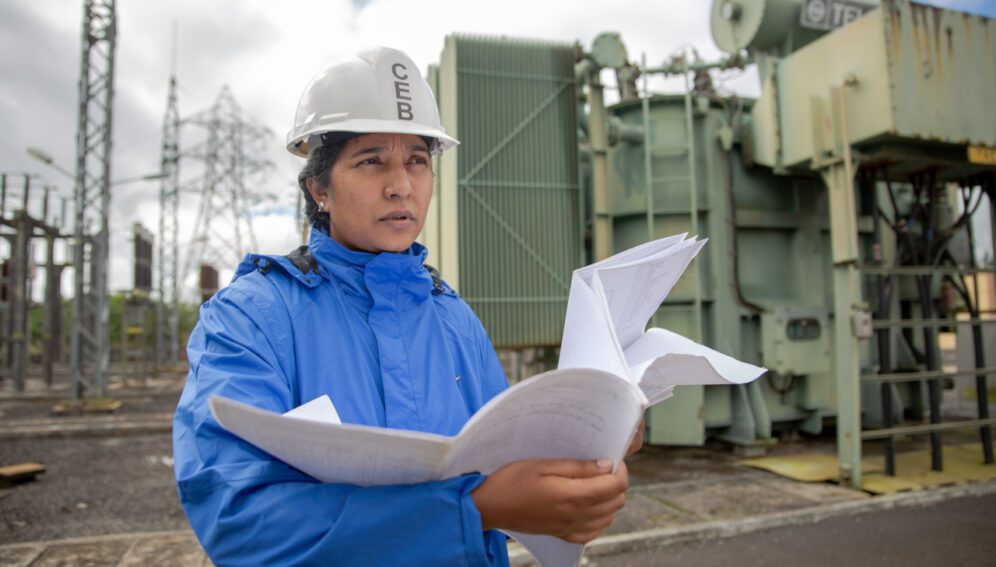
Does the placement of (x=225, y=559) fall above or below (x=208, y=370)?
below

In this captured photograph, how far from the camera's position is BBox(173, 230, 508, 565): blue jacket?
90 cm

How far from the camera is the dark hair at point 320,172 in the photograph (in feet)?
4.68

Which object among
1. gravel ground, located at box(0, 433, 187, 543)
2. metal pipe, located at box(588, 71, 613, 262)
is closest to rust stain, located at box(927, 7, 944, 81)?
metal pipe, located at box(588, 71, 613, 262)

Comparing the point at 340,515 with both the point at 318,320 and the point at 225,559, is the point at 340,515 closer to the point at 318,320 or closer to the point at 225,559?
the point at 225,559

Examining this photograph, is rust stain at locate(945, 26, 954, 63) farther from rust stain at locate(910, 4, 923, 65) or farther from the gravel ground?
the gravel ground

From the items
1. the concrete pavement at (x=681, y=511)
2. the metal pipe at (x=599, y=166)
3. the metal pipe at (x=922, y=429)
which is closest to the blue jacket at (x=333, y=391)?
the concrete pavement at (x=681, y=511)

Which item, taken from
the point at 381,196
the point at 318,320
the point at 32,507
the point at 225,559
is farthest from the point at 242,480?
the point at 32,507

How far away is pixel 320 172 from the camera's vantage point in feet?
4.80

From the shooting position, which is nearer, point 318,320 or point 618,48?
point 318,320

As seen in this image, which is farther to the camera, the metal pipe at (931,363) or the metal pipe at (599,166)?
the metal pipe at (599,166)

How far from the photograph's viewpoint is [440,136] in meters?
1.45

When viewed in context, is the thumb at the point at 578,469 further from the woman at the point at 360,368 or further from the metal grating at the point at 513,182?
the metal grating at the point at 513,182

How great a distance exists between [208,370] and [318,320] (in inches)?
11.1

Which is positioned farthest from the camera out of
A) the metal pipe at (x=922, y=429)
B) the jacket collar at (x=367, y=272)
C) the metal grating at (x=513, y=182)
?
the metal grating at (x=513, y=182)
